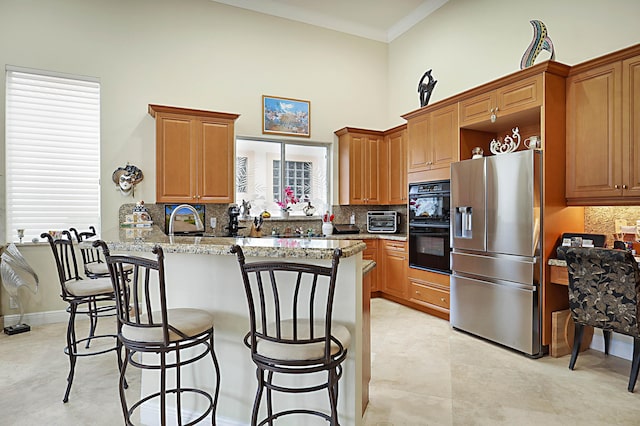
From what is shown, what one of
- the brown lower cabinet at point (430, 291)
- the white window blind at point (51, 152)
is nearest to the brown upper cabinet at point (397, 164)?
the brown lower cabinet at point (430, 291)

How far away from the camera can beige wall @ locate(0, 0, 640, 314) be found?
4094 mm

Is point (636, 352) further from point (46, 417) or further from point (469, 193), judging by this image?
point (46, 417)

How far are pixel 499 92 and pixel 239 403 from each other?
139 inches

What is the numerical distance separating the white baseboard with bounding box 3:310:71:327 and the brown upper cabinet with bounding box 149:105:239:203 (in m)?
1.73

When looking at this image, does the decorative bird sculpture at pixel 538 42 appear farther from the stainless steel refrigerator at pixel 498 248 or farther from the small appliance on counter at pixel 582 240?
the small appliance on counter at pixel 582 240

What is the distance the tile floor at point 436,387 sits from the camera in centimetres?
231

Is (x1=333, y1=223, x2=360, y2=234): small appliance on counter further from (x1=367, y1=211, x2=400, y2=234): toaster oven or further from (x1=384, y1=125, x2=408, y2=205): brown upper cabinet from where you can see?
(x1=384, y1=125, x2=408, y2=205): brown upper cabinet

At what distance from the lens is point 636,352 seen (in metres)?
2.63

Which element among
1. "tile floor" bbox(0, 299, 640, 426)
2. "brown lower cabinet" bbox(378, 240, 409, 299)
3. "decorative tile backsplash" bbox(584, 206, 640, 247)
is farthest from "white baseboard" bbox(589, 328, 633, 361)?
"brown lower cabinet" bbox(378, 240, 409, 299)

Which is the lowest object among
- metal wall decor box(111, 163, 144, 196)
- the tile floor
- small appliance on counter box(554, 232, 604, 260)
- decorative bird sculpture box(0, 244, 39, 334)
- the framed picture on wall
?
the tile floor

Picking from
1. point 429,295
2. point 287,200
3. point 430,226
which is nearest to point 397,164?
point 430,226

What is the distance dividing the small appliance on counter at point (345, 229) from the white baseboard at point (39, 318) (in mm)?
3564

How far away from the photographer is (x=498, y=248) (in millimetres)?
3521

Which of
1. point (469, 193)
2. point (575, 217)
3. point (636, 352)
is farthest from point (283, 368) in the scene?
point (575, 217)
